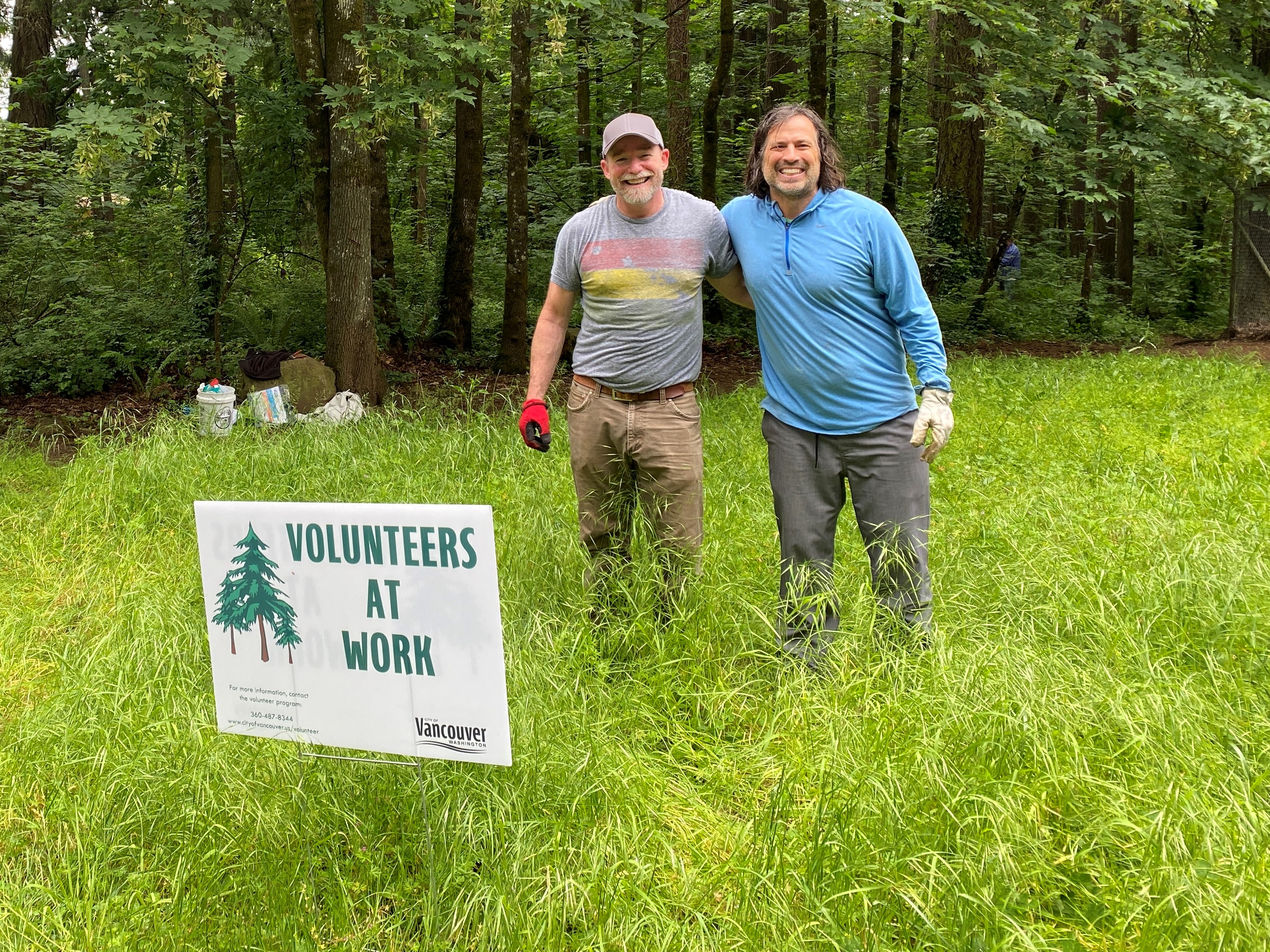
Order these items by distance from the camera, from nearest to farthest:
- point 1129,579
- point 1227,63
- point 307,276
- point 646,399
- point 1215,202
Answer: point 646,399 → point 1129,579 → point 1227,63 → point 307,276 → point 1215,202

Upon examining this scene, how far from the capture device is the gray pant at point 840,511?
3432mm

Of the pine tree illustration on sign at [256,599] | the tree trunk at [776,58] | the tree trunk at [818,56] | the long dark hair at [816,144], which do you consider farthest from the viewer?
the tree trunk at [776,58]

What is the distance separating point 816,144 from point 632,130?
66cm

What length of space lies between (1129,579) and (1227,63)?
9.02m

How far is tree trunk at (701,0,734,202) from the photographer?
11711 millimetres

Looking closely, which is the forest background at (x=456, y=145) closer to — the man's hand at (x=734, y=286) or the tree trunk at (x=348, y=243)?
the tree trunk at (x=348, y=243)

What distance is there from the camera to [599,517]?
4.00m

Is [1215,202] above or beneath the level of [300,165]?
beneath

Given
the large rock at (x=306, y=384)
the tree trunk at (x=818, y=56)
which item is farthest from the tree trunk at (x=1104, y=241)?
the large rock at (x=306, y=384)

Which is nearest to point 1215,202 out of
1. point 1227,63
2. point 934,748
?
point 1227,63

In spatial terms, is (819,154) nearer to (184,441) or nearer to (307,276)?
(184,441)

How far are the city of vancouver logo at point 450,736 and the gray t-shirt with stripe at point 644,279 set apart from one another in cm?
169

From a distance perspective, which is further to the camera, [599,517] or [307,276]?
[307,276]

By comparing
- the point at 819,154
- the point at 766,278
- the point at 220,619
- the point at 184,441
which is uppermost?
the point at 819,154
